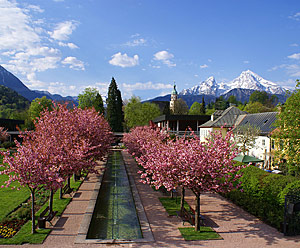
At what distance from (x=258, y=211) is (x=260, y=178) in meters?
2.29

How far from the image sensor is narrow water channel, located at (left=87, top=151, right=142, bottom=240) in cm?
1167

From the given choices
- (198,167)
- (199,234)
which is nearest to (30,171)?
(198,167)

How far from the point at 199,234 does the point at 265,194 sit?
5.48m

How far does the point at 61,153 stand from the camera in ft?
39.5

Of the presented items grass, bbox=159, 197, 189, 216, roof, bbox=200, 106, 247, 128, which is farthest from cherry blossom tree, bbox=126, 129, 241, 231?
roof, bbox=200, 106, 247, 128

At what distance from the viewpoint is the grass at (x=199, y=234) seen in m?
10.7

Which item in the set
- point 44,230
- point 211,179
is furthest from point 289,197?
point 44,230

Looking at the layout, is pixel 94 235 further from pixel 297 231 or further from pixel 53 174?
pixel 297 231

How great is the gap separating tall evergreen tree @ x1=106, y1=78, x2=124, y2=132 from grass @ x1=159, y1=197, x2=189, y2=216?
5460 centimetres

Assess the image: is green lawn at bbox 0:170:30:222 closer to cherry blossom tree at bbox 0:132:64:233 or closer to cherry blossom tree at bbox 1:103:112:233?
cherry blossom tree at bbox 1:103:112:233

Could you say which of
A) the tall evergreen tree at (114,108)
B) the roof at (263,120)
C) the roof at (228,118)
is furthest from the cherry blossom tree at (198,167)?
the tall evergreen tree at (114,108)

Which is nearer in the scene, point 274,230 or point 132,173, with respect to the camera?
point 274,230

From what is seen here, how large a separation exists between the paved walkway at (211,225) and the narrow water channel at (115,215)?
81cm

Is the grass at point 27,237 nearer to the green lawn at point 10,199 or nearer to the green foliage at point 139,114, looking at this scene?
the green lawn at point 10,199
